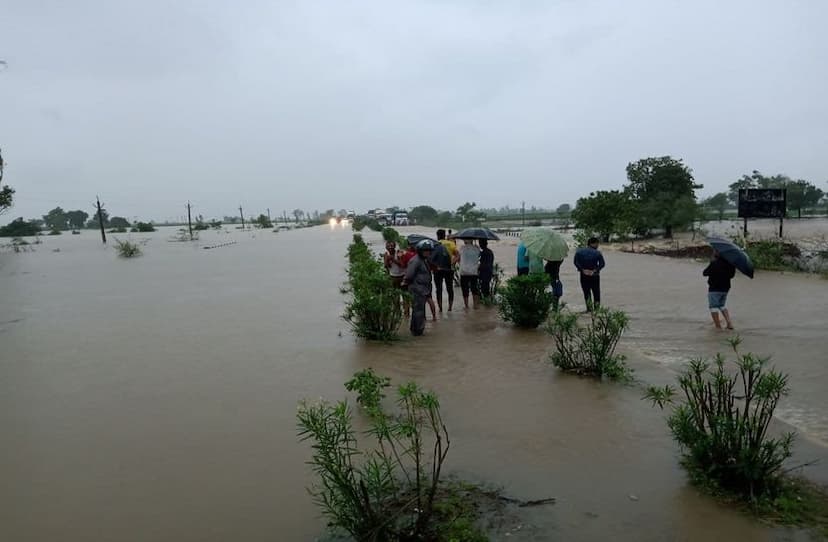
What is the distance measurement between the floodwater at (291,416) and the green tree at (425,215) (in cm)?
5744

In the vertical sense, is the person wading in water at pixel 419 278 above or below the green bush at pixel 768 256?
above

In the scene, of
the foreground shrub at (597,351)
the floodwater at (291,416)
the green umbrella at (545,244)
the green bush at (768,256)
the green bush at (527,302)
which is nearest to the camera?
the floodwater at (291,416)

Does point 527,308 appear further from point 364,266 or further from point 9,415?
point 9,415

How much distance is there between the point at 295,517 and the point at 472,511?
1.17 metres

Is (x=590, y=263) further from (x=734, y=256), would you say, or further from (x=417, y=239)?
(x=417, y=239)

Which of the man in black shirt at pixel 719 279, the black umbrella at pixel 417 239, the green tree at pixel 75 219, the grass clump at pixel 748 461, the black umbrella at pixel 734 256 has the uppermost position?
the green tree at pixel 75 219

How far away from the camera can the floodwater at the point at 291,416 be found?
3377 millimetres

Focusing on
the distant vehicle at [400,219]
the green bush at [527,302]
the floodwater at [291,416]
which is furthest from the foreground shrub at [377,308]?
the distant vehicle at [400,219]

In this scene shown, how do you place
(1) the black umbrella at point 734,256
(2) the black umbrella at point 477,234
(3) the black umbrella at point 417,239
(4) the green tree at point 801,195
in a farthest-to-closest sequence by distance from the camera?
(4) the green tree at point 801,195 < (2) the black umbrella at point 477,234 < (3) the black umbrella at point 417,239 < (1) the black umbrella at point 734,256

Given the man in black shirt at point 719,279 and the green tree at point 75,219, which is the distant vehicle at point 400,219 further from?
the green tree at point 75,219

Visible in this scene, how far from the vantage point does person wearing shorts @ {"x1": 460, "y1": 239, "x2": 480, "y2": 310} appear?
9.52m

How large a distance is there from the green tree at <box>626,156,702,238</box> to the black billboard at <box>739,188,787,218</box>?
7.85 meters

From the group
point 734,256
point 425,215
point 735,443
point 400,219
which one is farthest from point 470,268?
point 425,215

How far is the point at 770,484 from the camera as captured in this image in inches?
131
